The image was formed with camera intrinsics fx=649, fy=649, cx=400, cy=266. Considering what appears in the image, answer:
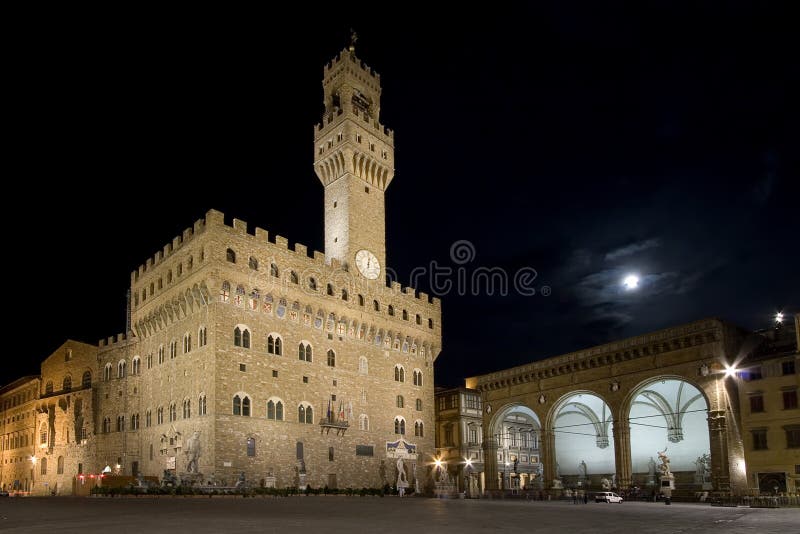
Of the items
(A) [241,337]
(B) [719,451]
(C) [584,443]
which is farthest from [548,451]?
(A) [241,337]

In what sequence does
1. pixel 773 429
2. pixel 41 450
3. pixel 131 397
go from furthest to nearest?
1. pixel 41 450
2. pixel 131 397
3. pixel 773 429

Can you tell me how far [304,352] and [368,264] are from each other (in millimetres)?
9570

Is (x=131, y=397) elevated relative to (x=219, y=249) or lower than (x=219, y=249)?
lower

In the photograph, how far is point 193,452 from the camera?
124 feet

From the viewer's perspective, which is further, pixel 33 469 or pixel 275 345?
pixel 33 469

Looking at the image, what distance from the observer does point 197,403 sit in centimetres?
3900

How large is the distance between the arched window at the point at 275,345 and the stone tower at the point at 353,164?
9.15 m

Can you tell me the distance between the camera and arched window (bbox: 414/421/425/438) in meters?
52.0

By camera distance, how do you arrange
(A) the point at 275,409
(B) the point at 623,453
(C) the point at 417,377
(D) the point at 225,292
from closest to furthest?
1. (D) the point at 225,292
2. (A) the point at 275,409
3. (B) the point at 623,453
4. (C) the point at 417,377

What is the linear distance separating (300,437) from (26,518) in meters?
22.8

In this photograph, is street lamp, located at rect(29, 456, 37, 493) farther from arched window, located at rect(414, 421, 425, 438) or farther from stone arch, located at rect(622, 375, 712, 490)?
stone arch, located at rect(622, 375, 712, 490)

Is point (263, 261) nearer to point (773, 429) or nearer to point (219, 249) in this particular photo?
point (219, 249)

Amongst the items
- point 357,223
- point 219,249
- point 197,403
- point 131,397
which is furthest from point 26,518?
point 357,223

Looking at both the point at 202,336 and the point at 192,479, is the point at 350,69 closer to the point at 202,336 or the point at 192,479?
the point at 202,336
